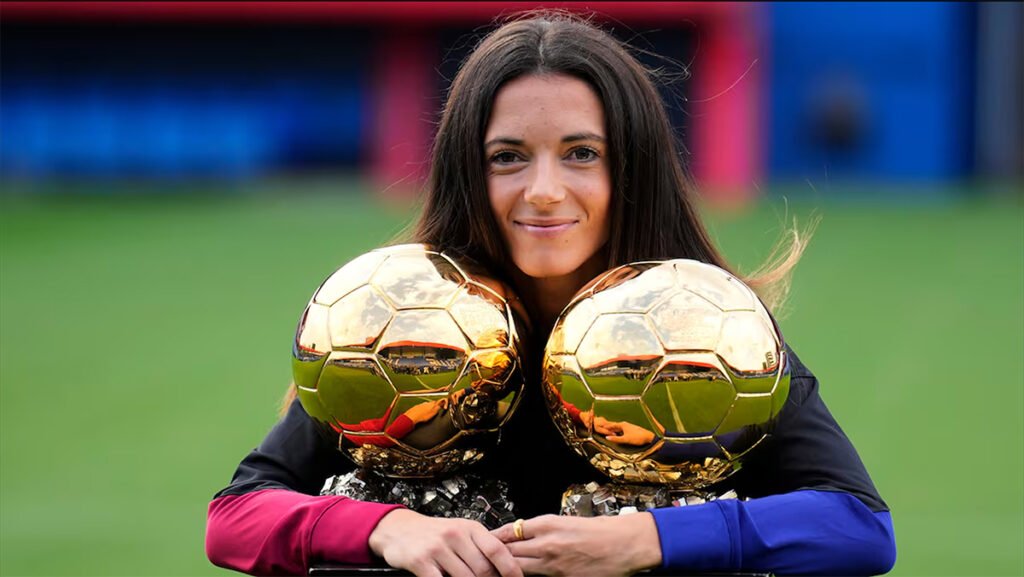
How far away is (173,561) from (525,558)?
10.9 feet

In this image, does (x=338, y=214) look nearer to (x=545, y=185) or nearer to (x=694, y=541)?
(x=545, y=185)

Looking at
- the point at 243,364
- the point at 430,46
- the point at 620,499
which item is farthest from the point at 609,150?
the point at 430,46

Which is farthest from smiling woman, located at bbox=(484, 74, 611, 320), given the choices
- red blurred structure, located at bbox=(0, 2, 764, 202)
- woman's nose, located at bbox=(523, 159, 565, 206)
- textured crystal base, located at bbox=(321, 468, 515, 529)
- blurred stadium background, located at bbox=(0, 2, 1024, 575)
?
red blurred structure, located at bbox=(0, 2, 764, 202)

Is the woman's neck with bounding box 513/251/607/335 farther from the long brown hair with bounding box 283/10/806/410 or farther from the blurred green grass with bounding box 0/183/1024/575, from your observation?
the blurred green grass with bounding box 0/183/1024/575

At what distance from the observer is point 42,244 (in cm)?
1400

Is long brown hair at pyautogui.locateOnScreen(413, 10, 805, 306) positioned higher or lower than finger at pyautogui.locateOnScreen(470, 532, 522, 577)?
higher

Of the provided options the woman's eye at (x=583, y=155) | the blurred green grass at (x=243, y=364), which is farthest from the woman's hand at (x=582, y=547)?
the blurred green grass at (x=243, y=364)

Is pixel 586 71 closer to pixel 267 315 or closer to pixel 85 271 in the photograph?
pixel 267 315

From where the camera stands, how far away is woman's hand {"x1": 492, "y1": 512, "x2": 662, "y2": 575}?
1729 mm

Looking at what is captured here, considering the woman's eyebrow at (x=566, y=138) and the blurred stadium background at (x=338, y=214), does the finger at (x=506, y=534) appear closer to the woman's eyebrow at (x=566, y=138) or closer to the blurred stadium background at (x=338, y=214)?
the woman's eyebrow at (x=566, y=138)

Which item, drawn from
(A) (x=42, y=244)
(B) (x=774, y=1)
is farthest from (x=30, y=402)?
(B) (x=774, y=1)

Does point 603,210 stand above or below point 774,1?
below

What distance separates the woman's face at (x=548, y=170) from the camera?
2.02 metres

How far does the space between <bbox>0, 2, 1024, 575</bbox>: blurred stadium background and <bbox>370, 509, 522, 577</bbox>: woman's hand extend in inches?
45.6
